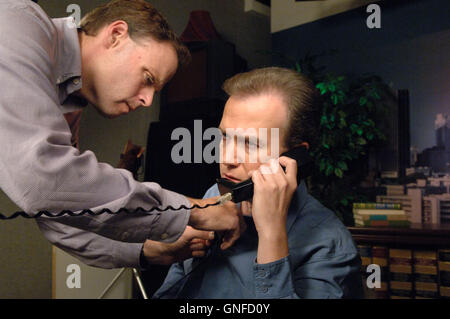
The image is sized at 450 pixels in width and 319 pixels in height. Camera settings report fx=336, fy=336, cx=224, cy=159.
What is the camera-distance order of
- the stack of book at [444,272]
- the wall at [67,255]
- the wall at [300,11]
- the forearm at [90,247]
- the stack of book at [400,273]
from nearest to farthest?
the forearm at [90,247], the wall at [67,255], the stack of book at [444,272], the stack of book at [400,273], the wall at [300,11]

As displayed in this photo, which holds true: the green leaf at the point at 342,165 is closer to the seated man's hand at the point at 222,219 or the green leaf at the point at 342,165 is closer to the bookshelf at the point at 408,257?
the bookshelf at the point at 408,257

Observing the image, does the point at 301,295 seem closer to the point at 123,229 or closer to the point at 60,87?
the point at 123,229

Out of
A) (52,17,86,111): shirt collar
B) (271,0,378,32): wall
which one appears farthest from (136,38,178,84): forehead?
(271,0,378,32): wall

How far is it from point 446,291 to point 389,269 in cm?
20

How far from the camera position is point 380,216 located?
138 centimetres

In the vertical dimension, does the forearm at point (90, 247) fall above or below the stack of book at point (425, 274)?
above

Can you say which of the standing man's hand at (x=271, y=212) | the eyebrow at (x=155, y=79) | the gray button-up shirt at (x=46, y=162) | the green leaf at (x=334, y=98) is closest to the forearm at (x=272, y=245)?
the standing man's hand at (x=271, y=212)

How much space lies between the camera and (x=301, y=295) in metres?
0.56

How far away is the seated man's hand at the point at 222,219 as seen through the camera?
0.53 metres

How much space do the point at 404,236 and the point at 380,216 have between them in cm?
11

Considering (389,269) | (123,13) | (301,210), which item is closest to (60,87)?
(123,13)

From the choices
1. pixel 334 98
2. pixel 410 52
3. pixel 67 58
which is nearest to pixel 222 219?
pixel 67 58

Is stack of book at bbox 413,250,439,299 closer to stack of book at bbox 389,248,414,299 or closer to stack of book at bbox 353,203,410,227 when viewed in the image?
stack of book at bbox 389,248,414,299
